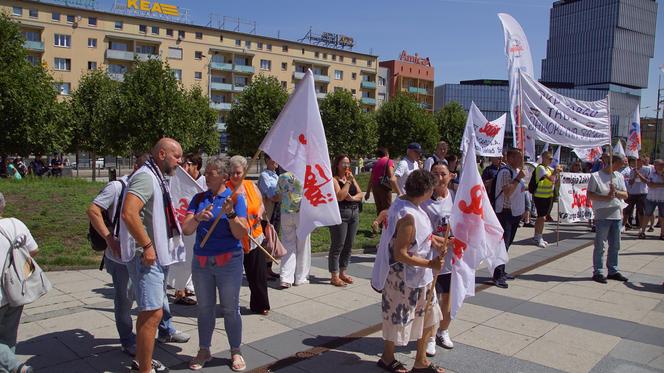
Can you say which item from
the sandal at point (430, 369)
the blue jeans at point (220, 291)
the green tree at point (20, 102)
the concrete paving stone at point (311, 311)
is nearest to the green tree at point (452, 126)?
the green tree at point (20, 102)

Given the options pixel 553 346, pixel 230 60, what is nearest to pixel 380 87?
pixel 230 60

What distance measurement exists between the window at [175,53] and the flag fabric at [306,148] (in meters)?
64.9

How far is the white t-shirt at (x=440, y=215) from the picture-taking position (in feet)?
15.6

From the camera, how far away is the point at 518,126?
9.31 meters

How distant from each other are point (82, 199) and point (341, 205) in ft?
31.6

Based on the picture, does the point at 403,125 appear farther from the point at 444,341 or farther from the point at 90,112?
the point at 444,341

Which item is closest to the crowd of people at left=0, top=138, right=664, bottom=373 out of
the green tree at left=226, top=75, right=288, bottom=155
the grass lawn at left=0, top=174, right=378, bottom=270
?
the grass lawn at left=0, top=174, right=378, bottom=270

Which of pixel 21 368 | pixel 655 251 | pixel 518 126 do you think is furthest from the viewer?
pixel 655 251

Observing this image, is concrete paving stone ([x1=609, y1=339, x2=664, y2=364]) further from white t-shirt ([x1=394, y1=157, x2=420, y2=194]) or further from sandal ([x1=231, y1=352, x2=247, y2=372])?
white t-shirt ([x1=394, y1=157, x2=420, y2=194])

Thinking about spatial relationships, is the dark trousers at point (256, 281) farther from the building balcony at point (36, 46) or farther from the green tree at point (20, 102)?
the building balcony at point (36, 46)

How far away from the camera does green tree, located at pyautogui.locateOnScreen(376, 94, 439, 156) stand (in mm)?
50062

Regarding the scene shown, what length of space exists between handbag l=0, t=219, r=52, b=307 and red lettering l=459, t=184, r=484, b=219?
12.0ft

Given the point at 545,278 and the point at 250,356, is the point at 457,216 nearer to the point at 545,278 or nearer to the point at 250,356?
the point at 250,356

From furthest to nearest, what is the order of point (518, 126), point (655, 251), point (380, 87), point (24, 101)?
point (380, 87) < point (24, 101) < point (655, 251) < point (518, 126)
